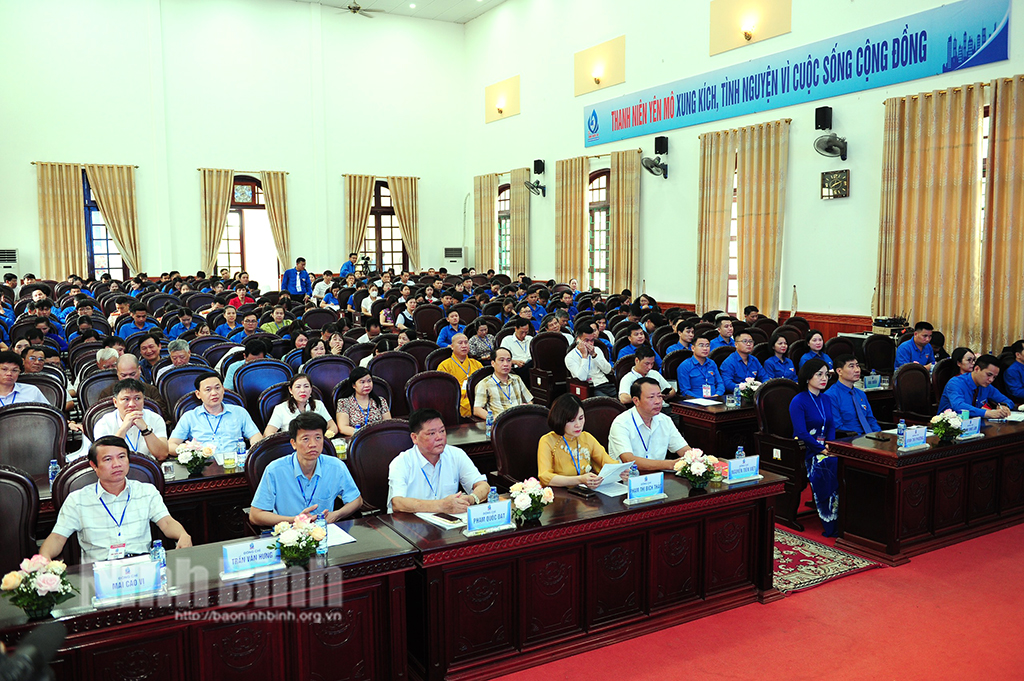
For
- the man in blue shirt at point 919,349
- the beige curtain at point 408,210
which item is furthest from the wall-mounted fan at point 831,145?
the beige curtain at point 408,210

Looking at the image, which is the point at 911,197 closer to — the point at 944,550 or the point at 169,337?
the point at 944,550

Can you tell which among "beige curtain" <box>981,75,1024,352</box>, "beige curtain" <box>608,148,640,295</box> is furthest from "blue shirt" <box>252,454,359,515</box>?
"beige curtain" <box>608,148,640,295</box>

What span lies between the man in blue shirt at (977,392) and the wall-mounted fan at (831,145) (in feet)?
16.9

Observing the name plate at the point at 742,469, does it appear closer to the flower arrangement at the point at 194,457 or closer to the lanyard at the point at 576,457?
the lanyard at the point at 576,457

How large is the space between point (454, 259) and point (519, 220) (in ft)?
10.4

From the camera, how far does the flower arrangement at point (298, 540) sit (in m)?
2.88

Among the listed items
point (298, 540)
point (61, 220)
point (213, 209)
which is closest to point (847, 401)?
point (298, 540)

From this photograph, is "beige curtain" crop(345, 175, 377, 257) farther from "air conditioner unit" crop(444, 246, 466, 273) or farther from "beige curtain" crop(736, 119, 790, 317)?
"beige curtain" crop(736, 119, 790, 317)

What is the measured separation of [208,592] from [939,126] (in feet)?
32.2

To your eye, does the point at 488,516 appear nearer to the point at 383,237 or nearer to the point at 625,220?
the point at 625,220

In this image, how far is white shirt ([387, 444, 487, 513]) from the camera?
3.77m

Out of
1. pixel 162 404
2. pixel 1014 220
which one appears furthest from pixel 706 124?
pixel 162 404

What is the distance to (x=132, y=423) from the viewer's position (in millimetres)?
4391

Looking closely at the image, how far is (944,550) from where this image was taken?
16.1ft
